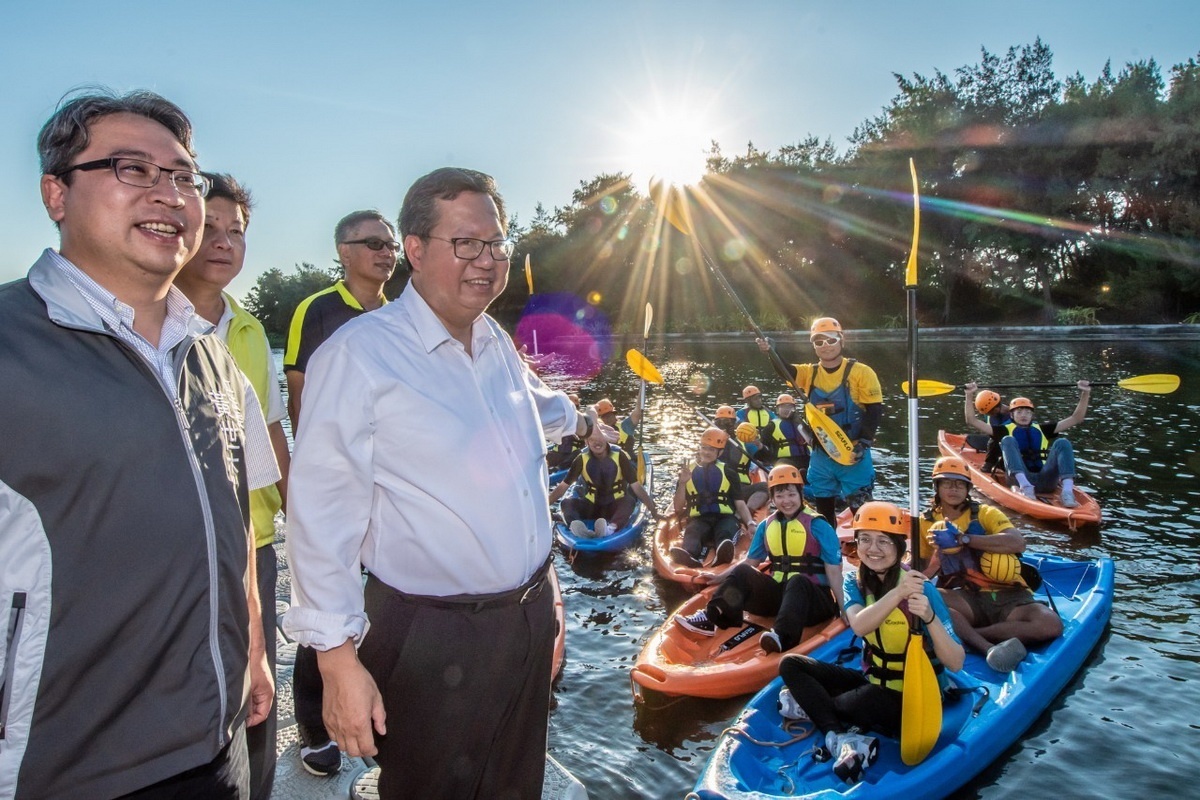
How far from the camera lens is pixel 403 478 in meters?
1.87

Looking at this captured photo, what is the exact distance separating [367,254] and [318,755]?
230 centimetres

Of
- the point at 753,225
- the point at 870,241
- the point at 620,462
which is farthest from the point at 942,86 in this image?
the point at 620,462

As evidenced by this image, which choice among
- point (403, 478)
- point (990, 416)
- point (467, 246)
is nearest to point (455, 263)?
point (467, 246)

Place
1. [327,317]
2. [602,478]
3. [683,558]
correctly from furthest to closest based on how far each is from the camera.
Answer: [602,478]
[683,558]
[327,317]

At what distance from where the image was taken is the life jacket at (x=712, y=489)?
8648 mm

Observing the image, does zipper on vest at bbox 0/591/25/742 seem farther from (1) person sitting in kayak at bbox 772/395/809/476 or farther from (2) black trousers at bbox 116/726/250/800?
(1) person sitting in kayak at bbox 772/395/809/476

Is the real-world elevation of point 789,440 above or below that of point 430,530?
Result: below

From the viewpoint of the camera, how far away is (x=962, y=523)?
6.20m

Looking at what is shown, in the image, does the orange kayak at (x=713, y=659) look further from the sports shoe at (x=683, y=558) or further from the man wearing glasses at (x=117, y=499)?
the man wearing glasses at (x=117, y=499)

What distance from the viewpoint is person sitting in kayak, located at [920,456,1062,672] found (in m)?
5.57

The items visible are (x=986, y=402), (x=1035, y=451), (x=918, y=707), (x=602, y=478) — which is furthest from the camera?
(x=986, y=402)

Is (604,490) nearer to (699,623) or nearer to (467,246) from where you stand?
(699,623)

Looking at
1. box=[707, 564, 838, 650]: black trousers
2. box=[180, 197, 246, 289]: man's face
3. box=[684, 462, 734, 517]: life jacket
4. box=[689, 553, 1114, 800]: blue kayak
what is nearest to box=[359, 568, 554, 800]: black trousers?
box=[180, 197, 246, 289]: man's face

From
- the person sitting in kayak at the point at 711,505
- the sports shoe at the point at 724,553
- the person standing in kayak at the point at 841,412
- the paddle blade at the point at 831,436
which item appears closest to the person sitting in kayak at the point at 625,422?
the person sitting in kayak at the point at 711,505
